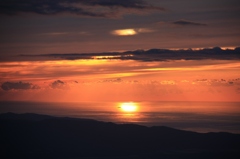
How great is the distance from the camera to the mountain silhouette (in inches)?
2475

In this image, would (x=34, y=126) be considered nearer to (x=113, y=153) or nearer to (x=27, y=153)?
(x=27, y=153)

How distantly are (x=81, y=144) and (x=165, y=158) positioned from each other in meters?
16.1

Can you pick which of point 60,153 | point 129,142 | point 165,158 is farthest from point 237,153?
point 60,153

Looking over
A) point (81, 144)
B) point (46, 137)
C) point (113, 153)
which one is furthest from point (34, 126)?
point (113, 153)

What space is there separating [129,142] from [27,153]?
18710 mm

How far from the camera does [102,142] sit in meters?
70.1

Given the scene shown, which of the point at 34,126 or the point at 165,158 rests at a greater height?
the point at 34,126

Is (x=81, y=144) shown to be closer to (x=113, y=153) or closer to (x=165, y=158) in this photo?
(x=113, y=153)

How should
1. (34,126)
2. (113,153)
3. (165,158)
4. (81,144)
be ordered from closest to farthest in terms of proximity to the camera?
(165,158) < (113,153) < (81,144) < (34,126)

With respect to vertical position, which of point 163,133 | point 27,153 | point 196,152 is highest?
point 163,133

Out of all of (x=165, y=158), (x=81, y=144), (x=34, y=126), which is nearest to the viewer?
(x=165, y=158)

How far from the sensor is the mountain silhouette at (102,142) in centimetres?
6288

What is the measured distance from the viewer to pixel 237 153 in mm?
63688

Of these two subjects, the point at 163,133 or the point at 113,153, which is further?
the point at 163,133
